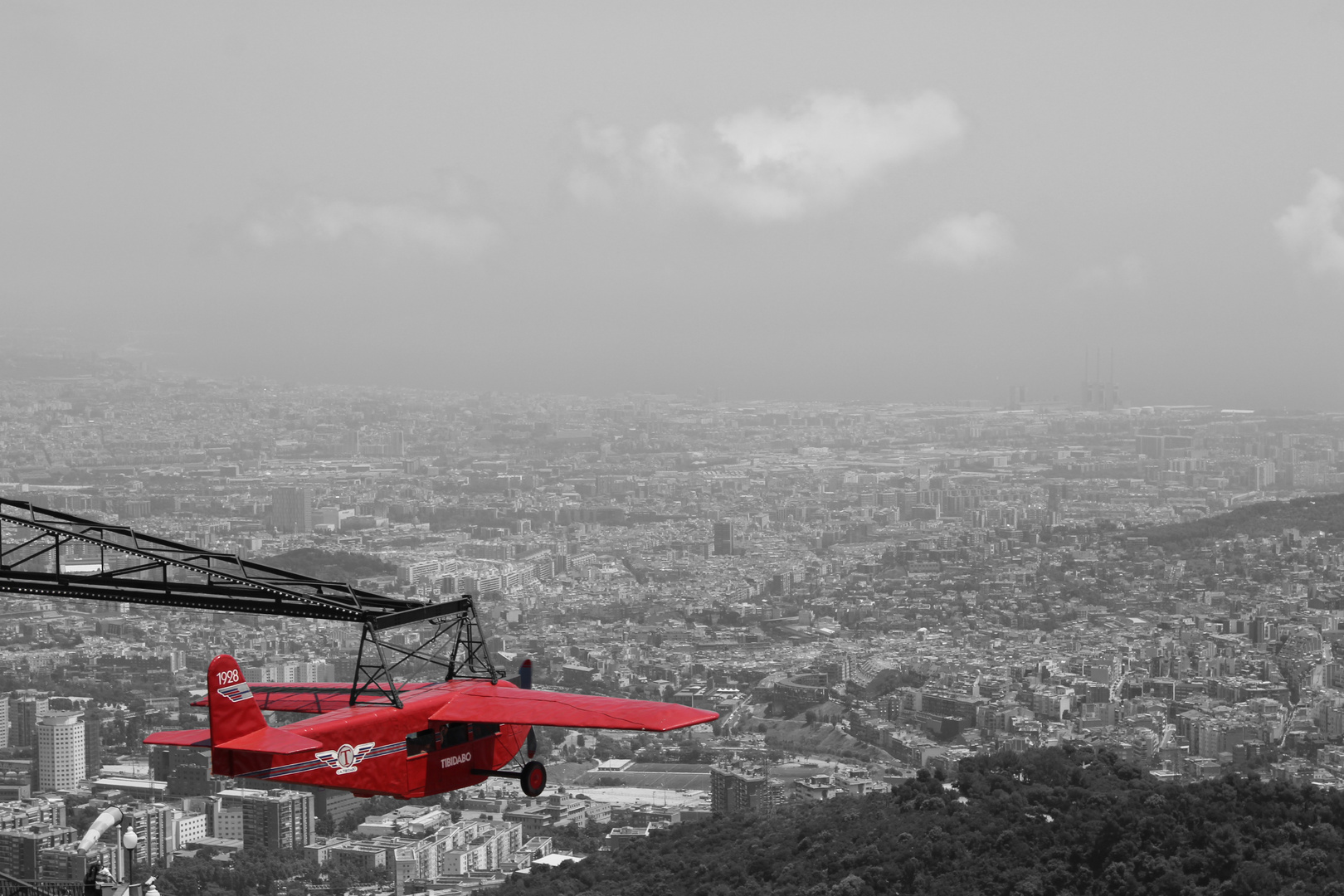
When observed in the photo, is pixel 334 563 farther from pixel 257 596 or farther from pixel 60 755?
pixel 257 596

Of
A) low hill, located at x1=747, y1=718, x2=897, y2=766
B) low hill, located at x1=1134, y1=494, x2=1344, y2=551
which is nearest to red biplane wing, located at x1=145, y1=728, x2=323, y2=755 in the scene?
low hill, located at x1=747, y1=718, x2=897, y2=766

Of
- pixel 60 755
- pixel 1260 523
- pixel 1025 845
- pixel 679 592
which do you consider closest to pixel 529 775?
pixel 1025 845

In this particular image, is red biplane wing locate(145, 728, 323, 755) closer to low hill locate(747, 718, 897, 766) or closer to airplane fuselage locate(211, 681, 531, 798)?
airplane fuselage locate(211, 681, 531, 798)

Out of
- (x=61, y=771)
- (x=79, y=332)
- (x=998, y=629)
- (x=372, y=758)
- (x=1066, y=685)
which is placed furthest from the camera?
(x=79, y=332)

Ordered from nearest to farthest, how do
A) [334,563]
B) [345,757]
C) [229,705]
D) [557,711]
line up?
[229,705]
[345,757]
[557,711]
[334,563]

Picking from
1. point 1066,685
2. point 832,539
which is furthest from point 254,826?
point 832,539

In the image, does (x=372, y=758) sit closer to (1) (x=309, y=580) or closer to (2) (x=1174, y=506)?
(1) (x=309, y=580)
